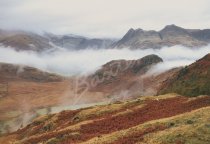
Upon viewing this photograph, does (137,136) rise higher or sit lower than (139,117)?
higher

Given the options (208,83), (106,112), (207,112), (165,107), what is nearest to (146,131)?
(207,112)

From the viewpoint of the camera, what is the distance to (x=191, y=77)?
330 ft

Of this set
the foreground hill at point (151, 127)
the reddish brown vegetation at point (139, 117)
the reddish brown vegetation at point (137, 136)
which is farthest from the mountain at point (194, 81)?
the reddish brown vegetation at point (137, 136)

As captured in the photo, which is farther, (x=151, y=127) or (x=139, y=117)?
(x=139, y=117)

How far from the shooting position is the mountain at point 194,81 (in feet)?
294

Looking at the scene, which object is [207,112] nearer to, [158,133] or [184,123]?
[184,123]

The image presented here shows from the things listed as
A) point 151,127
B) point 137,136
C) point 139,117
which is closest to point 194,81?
point 139,117

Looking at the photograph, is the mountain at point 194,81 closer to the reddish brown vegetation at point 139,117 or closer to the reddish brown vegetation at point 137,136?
the reddish brown vegetation at point 139,117

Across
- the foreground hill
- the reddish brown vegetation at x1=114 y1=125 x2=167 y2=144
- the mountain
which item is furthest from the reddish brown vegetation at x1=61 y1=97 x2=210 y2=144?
the mountain

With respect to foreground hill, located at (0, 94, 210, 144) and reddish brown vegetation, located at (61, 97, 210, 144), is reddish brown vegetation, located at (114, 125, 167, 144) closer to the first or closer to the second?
foreground hill, located at (0, 94, 210, 144)

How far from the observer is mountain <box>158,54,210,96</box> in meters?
89.7

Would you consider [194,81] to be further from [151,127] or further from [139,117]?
[151,127]

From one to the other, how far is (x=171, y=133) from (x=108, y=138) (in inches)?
340

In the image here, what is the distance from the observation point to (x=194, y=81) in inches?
3782
